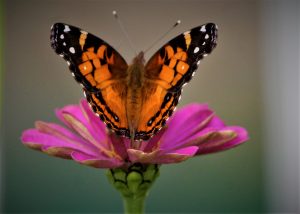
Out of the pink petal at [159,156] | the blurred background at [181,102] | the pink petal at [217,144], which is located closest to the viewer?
the pink petal at [159,156]

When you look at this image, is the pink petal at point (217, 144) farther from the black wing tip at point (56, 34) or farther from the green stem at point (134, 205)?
the black wing tip at point (56, 34)

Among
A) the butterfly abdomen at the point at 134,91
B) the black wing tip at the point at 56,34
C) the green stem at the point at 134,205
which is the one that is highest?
the black wing tip at the point at 56,34

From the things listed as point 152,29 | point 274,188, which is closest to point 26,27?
point 152,29

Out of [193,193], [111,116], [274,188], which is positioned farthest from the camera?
[274,188]

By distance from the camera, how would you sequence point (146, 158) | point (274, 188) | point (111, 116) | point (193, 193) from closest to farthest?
point (146, 158) → point (111, 116) → point (193, 193) → point (274, 188)

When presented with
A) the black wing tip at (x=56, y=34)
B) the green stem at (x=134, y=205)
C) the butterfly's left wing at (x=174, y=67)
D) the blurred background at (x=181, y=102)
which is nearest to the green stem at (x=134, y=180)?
the green stem at (x=134, y=205)

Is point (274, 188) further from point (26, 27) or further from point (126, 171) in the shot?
point (126, 171)

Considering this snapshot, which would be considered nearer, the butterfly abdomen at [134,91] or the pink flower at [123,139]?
the pink flower at [123,139]

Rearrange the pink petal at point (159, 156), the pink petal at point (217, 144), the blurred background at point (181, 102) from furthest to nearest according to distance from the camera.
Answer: the blurred background at point (181, 102), the pink petal at point (217, 144), the pink petal at point (159, 156)

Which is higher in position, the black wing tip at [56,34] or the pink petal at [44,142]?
the black wing tip at [56,34]
